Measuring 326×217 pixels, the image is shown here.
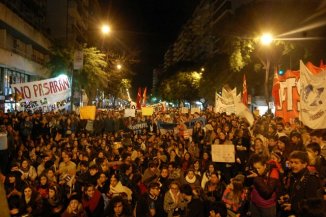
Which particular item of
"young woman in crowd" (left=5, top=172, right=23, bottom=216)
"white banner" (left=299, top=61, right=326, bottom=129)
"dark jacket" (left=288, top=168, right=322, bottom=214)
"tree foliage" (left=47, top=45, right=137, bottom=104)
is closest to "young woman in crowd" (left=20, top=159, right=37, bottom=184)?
"young woman in crowd" (left=5, top=172, right=23, bottom=216)

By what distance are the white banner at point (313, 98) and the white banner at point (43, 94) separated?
10.5 meters

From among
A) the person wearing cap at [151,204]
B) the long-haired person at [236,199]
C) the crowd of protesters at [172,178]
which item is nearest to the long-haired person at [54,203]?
the crowd of protesters at [172,178]

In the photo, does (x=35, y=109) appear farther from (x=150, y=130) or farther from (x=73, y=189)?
(x=73, y=189)

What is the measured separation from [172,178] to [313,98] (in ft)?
11.4

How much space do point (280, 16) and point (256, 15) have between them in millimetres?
4537

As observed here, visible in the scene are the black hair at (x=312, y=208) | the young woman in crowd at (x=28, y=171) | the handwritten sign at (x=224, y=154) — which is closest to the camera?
the black hair at (x=312, y=208)

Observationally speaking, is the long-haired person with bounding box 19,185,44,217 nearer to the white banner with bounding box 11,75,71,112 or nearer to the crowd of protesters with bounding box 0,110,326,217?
the crowd of protesters with bounding box 0,110,326,217

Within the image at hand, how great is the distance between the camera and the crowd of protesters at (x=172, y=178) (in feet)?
21.2

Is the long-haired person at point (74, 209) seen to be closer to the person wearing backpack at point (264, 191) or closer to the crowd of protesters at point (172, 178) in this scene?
the crowd of protesters at point (172, 178)

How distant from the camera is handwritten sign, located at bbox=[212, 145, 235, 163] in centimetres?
1110

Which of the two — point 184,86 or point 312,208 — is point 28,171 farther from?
point 184,86

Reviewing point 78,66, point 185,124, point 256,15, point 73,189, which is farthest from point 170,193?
point 256,15

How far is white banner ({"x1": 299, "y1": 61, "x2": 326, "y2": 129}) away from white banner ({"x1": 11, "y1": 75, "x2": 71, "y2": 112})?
34.4 feet

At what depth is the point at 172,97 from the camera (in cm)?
8775
